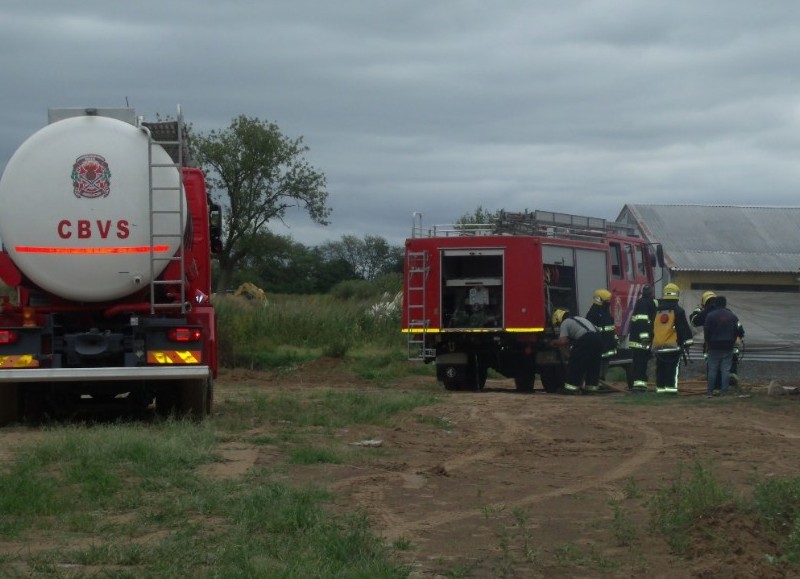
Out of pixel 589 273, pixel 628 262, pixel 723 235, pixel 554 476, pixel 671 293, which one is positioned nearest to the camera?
pixel 554 476

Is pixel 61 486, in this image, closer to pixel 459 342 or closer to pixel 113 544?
pixel 113 544

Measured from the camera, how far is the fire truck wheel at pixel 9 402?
13.2 meters

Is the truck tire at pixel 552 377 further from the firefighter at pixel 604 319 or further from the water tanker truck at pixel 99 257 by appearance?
the water tanker truck at pixel 99 257

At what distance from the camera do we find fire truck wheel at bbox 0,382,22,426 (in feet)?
43.2

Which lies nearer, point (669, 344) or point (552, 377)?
point (669, 344)

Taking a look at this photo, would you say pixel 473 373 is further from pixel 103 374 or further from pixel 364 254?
pixel 364 254

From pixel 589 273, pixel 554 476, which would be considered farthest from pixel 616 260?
pixel 554 476

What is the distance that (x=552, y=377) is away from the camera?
2019 centimetres

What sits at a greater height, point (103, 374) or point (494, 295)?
point (494, 295)

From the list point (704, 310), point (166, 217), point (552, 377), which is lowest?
point (552, 377)

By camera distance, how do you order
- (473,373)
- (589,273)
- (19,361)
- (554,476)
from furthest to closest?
(589,273) → (473,373) → (19,361) → (554,476)

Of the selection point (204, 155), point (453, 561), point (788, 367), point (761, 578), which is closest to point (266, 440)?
point (453, 561)

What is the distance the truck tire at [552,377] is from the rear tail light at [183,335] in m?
8.69

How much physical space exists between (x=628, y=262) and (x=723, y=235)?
23513 millimetres
